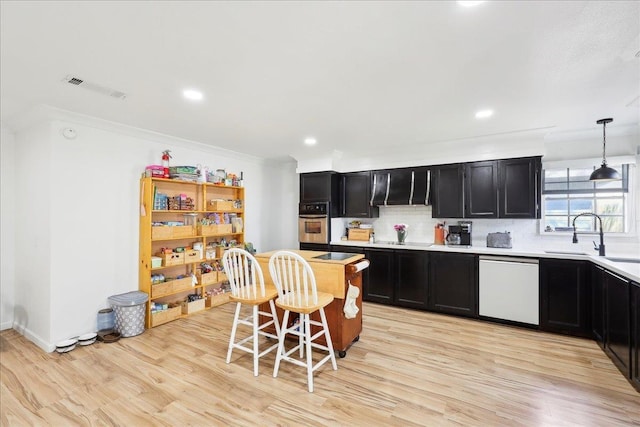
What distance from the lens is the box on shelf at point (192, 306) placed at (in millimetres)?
4105

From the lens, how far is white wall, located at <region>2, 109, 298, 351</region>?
3.11m

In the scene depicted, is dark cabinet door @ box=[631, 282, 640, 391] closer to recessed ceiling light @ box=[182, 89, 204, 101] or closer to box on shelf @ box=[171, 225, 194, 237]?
recessed ceiling light @ box=[182, 89, 204, 101]

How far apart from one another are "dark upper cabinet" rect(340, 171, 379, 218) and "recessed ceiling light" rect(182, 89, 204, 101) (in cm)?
305

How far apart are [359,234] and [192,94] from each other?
3426mm

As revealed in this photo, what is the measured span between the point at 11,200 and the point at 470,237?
6195mm

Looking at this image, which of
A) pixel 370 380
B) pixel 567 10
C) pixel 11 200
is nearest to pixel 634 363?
pixel 370 380

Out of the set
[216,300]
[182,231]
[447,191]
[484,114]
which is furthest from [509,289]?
[182,231]

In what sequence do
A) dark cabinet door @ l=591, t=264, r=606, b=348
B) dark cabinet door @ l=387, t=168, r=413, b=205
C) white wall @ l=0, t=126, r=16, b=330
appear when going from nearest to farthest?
dark cabinet door @ l=591, t=264, r=606, b=348 → white wall @ l=0, t=126, r=16, b=330 → dark cabinet door @ l=387, t=168, r=413, b=205

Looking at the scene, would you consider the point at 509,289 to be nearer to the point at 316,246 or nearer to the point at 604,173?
the point at 604,173

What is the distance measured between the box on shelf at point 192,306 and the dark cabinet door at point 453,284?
3365 millimetres

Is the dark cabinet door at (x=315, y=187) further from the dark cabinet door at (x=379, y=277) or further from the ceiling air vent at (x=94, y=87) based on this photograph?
the ceiling air vent at (x=94, y=87)

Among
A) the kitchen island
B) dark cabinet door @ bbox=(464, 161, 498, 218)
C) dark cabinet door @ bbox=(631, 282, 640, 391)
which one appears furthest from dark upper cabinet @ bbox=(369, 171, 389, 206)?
dark cabinet door @ bbox=(631, 282, 640, 391)

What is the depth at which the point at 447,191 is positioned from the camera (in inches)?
174

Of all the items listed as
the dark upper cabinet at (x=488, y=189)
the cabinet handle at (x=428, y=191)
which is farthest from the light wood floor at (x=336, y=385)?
the cabinet handle at (x=428, y=191)
